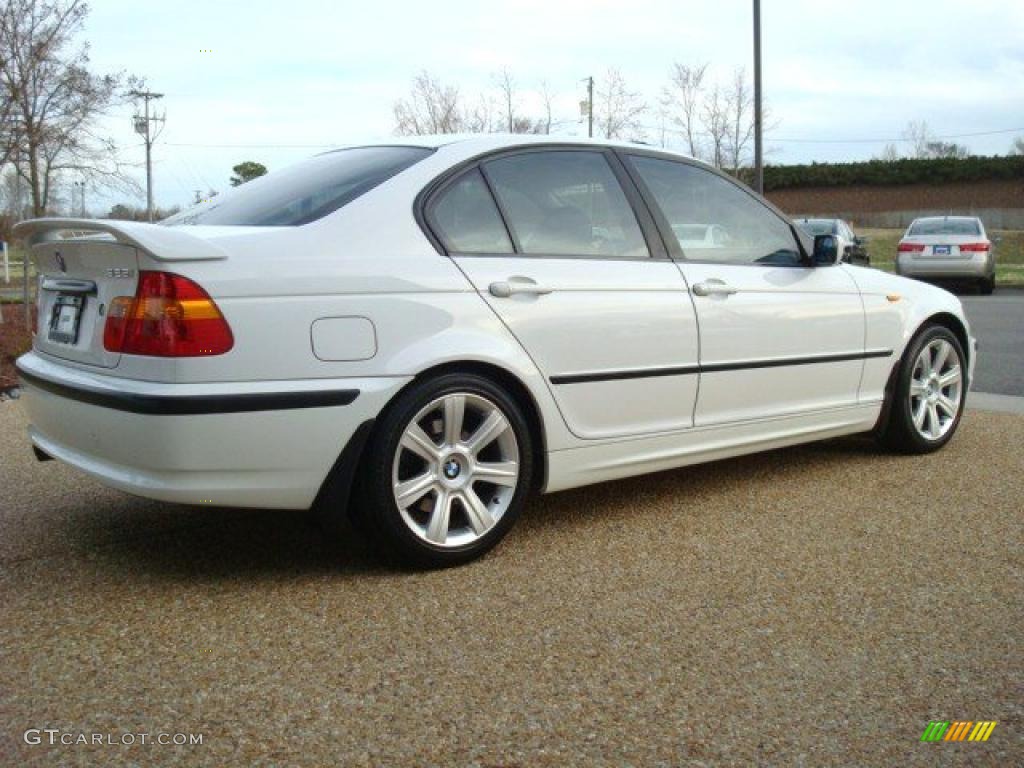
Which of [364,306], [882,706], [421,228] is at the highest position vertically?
[421,228]

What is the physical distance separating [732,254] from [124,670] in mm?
3014

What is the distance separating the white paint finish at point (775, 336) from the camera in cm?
446

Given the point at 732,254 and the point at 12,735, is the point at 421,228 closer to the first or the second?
Answer: the point at 732,254

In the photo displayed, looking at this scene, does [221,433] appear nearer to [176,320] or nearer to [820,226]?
[176,320]

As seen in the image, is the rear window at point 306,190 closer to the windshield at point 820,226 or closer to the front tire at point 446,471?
the front tire at point 446,471

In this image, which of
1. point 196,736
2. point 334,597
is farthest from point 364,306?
point 196,736

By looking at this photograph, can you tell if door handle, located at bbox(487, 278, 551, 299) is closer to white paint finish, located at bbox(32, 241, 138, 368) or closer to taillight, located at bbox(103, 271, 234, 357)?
taillight, located at bbox(103, 271, 234, 357)

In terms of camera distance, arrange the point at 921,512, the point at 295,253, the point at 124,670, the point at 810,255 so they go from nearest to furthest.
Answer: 1. the point at 124,670
2. the point at 295,253
3. the point at 921,512
4. the point at 810,255

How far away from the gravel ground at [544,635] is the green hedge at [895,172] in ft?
164

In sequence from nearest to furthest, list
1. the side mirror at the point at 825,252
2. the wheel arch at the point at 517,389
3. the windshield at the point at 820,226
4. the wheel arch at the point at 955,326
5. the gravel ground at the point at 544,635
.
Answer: the gravel ground at the point at 544,635 < the wheel arch at the point at 517,389 < the side mirror at the point at 825,252 < the wheel arch at the point at 955,326 < the windshield at the point at 820,226

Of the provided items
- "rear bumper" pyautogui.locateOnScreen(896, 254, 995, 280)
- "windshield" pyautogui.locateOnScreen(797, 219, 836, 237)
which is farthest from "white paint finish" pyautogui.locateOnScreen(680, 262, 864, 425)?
"windshield" pyautogui.locateOnScreen(797, 219, 836, 237)

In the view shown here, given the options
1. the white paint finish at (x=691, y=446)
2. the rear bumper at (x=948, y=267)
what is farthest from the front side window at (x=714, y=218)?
the rear bumper at (x=948, y=267)

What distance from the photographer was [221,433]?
3.27 meters

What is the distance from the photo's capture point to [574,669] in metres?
2.87
